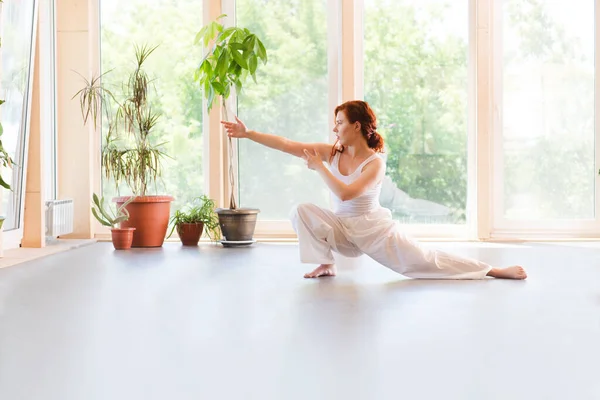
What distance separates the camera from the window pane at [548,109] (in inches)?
261

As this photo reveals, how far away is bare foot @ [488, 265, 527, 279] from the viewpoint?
401 cm

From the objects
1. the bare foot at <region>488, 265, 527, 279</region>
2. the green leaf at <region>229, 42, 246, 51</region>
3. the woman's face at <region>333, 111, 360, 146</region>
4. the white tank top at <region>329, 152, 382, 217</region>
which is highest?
the green leaf at <region>229, 42, 246, 51</region>

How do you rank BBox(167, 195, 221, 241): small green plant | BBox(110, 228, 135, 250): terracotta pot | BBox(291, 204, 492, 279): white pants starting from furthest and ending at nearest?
BBox(167, 195, 221, 241): small green plant → BBox(110, 228, 135, 250): terracotta pot → BBox(291, 204, 492, 279): white pants

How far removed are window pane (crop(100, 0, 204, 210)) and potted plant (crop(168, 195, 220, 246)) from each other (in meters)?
0.42

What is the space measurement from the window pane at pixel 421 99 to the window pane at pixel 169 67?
155cm

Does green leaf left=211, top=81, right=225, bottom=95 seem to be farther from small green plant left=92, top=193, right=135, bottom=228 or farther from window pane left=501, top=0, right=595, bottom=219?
window pane left=501, top=0, right=595, bottom=219

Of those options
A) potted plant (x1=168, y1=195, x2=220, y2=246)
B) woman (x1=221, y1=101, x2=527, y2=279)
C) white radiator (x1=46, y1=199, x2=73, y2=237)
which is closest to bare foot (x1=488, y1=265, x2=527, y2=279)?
woman (x1=221, y1=101, x2=527, y2=279)

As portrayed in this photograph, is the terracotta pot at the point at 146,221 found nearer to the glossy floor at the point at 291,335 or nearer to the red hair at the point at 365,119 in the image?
the glossy floor at the point at 291,335

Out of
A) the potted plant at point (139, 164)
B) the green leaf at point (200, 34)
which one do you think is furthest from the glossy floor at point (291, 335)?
the green leaf at point (200, 34)

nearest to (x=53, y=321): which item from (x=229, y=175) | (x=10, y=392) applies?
(x=10, y=392)

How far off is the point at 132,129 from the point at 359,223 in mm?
2848

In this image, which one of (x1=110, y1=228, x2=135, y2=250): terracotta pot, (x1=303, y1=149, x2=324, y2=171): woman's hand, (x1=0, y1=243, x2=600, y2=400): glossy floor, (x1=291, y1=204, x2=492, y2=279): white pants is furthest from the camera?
(x1=110, y1=228, x2=135, y2=250): terracotta pot

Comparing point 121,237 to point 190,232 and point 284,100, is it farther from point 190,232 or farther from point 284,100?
point 284,100

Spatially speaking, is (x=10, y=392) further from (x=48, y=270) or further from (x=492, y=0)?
(x=492, y=0)
